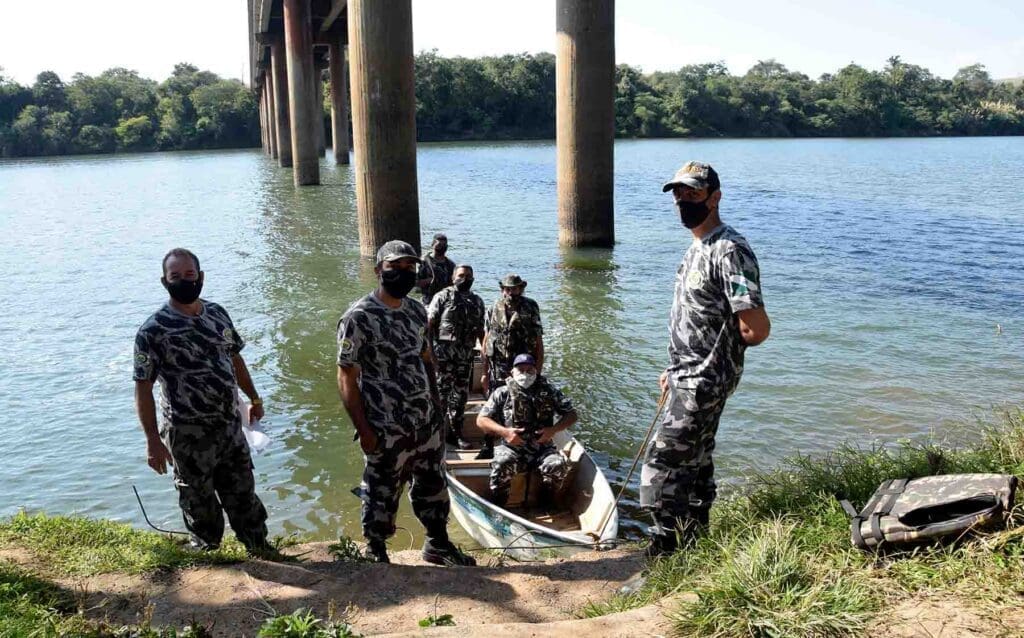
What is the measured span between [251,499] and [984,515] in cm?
393

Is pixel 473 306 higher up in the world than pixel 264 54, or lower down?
lower down

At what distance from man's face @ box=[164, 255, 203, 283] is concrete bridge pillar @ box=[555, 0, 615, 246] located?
48.9 ft

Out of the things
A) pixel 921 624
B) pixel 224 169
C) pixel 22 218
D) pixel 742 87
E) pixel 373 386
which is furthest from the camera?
pixel 742 87

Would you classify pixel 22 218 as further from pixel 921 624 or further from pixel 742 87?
pixel 742 87

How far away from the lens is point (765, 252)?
2219cm

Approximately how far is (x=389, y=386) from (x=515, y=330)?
334 cm

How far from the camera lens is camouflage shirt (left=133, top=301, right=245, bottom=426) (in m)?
4.95

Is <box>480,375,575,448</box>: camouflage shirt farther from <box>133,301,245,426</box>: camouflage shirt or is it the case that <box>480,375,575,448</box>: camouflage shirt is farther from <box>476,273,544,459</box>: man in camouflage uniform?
<box>133,301,245,426</box>: camouflage shirt

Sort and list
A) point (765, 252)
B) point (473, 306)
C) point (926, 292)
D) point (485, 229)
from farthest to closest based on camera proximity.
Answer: point (485, 229) → point (765, 252) → point (926, 292) → point (473, 306)

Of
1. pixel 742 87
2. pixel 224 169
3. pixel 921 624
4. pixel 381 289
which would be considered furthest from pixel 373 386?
pixel 742 87

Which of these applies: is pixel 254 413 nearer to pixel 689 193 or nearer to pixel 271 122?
pixel 689 193

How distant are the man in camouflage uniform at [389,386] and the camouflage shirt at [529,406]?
5.47ft

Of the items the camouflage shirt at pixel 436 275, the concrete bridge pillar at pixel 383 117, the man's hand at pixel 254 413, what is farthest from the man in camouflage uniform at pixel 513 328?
the concrete bridge pillar at pixel 383 117

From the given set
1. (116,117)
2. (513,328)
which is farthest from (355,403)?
(116,117)
